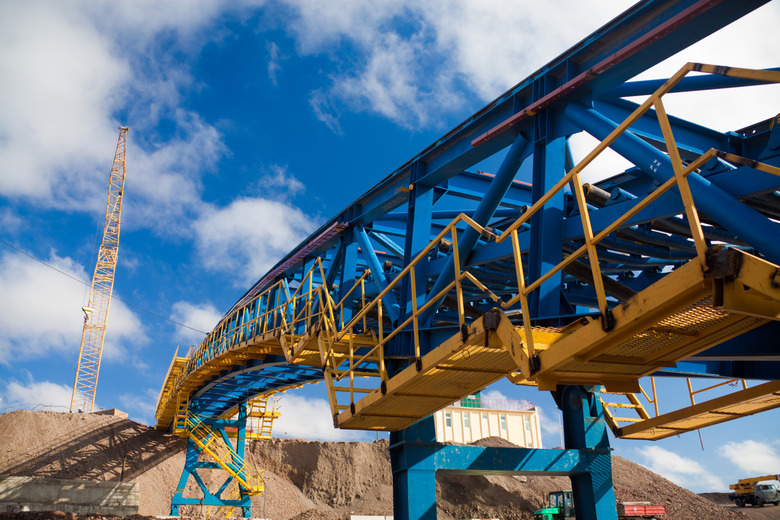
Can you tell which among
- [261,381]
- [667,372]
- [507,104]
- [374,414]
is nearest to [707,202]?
[667,372]

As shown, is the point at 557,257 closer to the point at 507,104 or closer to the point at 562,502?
the point at 507,104

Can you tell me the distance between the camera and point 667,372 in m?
7.55

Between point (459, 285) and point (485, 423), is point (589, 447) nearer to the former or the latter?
point (459, 285)

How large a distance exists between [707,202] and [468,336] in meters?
2.37

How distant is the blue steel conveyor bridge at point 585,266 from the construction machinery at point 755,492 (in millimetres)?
23803

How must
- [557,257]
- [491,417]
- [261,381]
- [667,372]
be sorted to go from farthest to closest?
[491,417] < [261,381] < [667,372] < [557,257]

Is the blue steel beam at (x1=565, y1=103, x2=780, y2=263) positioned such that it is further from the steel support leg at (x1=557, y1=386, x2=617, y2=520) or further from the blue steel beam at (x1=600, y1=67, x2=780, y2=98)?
the steel support leg at (x1=557, y1=386, x2=617, y2=520)

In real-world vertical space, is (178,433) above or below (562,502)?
above

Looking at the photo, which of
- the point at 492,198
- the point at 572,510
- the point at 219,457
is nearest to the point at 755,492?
the point at 572,510

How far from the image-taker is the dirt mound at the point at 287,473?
102ft

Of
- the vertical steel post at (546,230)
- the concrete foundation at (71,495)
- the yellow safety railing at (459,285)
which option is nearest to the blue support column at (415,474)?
the yellow safety railing at (459,285)

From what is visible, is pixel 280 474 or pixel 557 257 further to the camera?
pixel 280 474

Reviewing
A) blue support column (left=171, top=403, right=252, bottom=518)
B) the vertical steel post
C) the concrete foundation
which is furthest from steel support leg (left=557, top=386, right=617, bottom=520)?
blue support column (left=171, top=403, right=252, bottom=518)

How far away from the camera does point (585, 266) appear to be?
7.71 meters
